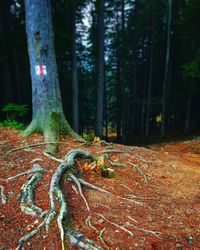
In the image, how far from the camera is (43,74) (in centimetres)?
576

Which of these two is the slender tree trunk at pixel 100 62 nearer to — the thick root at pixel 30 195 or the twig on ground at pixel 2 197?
the thick root at pixel 30 195

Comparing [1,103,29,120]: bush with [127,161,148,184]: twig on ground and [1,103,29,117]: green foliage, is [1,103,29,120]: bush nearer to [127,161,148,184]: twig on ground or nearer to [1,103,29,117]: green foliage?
[1,103,29,117]: green foliage

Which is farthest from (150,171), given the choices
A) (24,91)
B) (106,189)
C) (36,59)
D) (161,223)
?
(24,91)

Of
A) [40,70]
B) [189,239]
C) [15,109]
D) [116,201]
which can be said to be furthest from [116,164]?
[15,109]

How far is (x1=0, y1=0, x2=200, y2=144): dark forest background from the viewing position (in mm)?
12305

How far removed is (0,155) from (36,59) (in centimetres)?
250

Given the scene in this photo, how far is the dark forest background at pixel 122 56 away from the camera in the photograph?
484 inches

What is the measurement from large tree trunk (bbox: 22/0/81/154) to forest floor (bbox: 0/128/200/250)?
0.42m

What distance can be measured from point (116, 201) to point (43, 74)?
3607 mm

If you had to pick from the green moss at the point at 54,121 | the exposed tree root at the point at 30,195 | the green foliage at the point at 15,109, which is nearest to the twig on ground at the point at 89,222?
the exposed tree root at the point at 30,195

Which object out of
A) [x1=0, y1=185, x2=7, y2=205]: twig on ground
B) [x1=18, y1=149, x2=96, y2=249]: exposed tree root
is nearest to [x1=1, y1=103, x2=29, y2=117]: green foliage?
[x1=18, y1=149, x2=96, y2=249]: exposed tree root

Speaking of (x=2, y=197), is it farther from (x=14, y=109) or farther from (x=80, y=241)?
(x=14, y=109)

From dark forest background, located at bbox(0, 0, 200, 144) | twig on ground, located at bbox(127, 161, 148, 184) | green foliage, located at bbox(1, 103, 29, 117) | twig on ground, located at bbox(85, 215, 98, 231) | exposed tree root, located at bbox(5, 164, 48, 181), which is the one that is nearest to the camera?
twig on ground, located at bbox(85, 215, 98, 231)

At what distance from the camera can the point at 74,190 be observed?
12.1 ft
